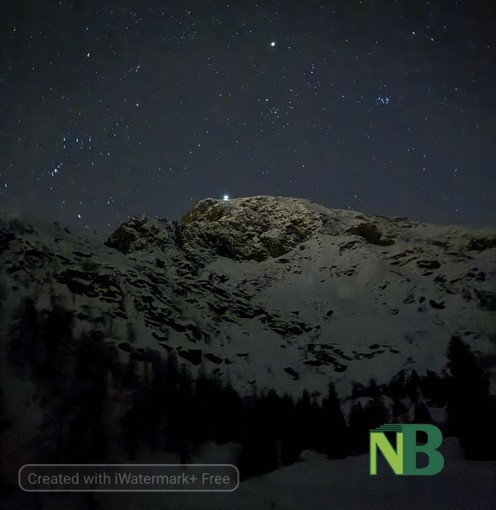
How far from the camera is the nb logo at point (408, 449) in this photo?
684cm

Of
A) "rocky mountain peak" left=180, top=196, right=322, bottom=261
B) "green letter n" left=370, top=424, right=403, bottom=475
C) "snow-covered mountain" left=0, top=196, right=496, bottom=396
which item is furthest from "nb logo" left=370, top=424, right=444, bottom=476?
"rocky mountain peak" left=180, top=196, right=322, bottom=261

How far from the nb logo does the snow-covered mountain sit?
4.60ft

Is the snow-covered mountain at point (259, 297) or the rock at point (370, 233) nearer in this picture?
the snow-covered mountain at point (259, 297)

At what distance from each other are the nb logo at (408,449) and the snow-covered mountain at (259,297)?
4.60ft

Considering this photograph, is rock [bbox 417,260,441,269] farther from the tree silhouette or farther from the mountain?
the tree silhouette

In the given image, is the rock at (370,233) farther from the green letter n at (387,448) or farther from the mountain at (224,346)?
the green letter n at (387,448)

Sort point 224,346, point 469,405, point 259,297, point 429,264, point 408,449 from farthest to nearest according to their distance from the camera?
point 429,264
point 259,297
point 224,346
point 469,405
point 408,449

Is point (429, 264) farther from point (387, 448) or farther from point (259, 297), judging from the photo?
point (387, 448)

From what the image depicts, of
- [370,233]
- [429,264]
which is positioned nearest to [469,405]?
[429,264]

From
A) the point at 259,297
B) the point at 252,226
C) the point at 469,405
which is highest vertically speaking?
the point at 252,226

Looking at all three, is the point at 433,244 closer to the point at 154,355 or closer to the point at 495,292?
the point at 495,292

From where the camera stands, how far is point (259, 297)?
9.20 m

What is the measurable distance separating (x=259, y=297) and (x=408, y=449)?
3.63 metres

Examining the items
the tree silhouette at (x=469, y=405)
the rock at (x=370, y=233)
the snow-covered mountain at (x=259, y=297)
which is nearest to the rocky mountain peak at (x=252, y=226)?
the snow-covered mountain at (x=259, y=297)
